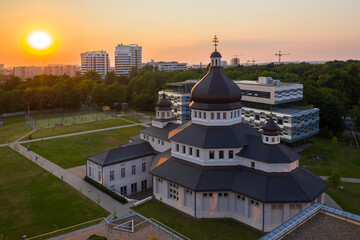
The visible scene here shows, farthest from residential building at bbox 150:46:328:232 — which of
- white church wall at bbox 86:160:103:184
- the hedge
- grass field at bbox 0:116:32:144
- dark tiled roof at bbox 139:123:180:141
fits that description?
grass field at bbox 0:116:32:144

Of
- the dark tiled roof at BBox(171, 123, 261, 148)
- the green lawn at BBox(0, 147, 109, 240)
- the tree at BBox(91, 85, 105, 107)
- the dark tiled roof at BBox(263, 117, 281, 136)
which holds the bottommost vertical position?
the green lawn at BBox(0, 147, 109, 240)

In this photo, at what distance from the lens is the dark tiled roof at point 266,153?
31.4 metres

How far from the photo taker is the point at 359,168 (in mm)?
47906

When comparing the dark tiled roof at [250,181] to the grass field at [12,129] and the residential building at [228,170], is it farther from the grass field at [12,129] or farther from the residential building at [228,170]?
the grass field at [12,129]

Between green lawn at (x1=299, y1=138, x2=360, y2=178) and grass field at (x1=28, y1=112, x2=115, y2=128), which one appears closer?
green lawn at (x1=299, y1=138, x2=360, y2=178)

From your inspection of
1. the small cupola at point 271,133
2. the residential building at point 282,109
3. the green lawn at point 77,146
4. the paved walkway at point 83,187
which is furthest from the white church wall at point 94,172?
the residential building at point 282,109

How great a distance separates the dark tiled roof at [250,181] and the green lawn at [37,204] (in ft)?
31.6

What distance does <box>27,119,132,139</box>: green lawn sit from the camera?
7350 centimetres

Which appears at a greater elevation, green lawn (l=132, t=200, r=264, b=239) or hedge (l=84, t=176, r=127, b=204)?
hedge (l=84, t=176, r=127, b=204)

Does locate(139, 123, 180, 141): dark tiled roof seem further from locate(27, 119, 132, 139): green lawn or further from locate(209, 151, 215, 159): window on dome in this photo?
locate(27, 119, 132, 139): green lawn

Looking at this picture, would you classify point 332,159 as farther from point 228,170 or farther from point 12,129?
point 12,129

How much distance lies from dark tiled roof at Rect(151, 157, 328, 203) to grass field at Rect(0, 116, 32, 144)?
164 feet

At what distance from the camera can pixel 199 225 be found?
101 ft

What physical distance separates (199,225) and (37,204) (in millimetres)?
19602
